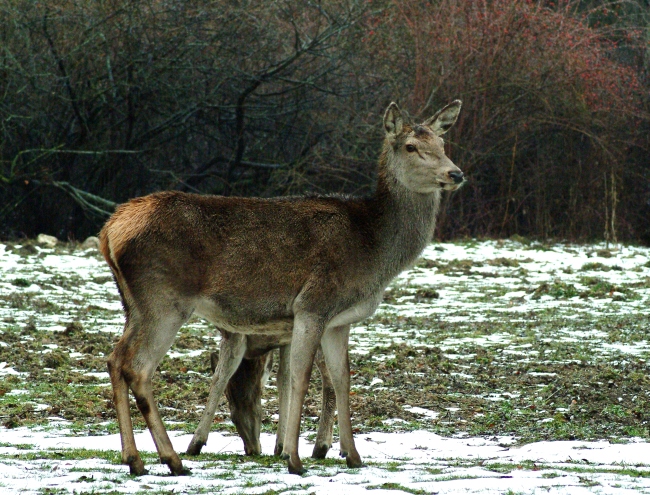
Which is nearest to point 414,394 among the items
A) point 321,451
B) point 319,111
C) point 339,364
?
point 321,451

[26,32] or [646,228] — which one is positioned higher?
[26,32]

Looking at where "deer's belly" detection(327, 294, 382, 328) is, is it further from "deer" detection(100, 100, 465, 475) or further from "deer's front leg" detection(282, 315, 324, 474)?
"deer's front leg" detection(282, 315, 324, 474)

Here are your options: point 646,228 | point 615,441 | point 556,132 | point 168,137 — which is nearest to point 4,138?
point 168,137

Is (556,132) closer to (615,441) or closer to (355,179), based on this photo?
(355,179)

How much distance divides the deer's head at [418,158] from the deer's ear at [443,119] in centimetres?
11

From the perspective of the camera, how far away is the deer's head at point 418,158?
25.1 ft

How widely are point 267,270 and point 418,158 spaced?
1517 millimetres

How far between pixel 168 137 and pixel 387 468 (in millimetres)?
18996

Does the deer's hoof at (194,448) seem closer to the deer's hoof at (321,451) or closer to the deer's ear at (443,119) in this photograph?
the deer's hoof at (321,451)

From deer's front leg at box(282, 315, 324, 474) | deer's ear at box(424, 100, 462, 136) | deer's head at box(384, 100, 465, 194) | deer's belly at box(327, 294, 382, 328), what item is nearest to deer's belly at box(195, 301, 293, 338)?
deer's front leg at box(282, 315, 324, 474)

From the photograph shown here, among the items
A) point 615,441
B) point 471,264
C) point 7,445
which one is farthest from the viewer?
point 471,264

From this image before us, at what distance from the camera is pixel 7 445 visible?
24.6 feet

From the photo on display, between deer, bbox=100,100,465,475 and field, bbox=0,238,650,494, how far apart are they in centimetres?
54

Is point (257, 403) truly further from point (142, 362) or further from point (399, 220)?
point (399, 220)
